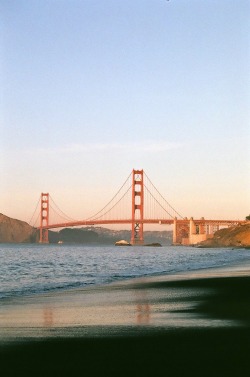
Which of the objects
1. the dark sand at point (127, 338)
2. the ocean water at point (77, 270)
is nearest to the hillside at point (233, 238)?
the ocean water at point (77, 270)

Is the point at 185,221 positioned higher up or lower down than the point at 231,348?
higher up

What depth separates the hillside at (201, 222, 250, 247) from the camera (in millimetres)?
129887

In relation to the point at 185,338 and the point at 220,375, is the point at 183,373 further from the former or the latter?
the point at 185,338

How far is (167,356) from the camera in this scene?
629 centimetres

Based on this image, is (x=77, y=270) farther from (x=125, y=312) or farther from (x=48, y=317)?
(x=48, y=317)

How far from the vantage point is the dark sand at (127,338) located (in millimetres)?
5719

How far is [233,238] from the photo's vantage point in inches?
5399

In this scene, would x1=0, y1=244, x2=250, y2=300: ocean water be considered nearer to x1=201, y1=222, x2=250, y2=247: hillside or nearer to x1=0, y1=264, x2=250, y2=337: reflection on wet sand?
x1=0, y1=264, x2=250, y2=337: reflection on wet sand

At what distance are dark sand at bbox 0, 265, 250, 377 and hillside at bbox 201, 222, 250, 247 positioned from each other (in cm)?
11609

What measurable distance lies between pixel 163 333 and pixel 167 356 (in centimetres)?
162

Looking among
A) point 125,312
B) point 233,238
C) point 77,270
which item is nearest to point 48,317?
point 125,312

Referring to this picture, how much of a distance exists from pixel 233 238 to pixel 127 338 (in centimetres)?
13205

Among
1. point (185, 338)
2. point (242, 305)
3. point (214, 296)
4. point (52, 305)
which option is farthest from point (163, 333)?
point (214, 296)

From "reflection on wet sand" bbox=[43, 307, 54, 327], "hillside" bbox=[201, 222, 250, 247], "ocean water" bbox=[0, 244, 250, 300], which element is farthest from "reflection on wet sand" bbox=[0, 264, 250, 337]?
"hillside" bbox=[201, 222, 250, 247]
